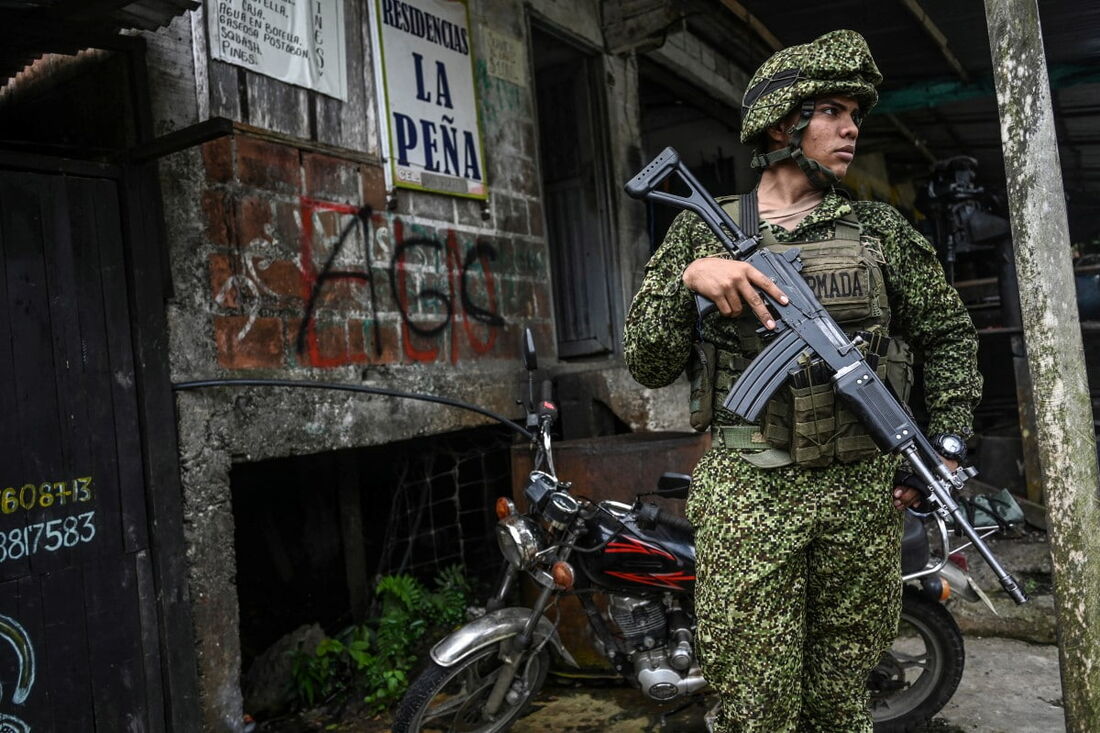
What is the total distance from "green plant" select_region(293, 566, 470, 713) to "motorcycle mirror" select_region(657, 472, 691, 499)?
5.47 feet

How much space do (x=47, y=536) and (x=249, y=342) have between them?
999 mm

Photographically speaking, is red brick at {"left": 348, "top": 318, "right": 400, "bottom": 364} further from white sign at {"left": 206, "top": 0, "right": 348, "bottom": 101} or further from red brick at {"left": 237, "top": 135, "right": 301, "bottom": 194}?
white sign at {"left": 206, "top": 0, "right": 348, "bottom": 101}

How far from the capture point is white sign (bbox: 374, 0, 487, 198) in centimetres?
427

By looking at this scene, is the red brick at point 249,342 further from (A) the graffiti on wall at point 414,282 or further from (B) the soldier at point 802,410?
(B) the soldier at point 802,410

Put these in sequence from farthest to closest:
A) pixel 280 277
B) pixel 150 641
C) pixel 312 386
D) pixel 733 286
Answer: pixel 280 277
pixel 312 386
pixel 150 641
pixel 733 286

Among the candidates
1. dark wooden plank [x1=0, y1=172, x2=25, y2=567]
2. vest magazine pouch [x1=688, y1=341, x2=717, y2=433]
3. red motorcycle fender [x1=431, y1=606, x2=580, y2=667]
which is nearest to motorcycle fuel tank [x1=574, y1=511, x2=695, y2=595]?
red motorcycle fender [x1=431, y1=606, x2=580, y2=667]

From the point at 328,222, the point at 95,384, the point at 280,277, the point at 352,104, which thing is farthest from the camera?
the point at 352,104

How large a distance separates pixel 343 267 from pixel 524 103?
197 cm

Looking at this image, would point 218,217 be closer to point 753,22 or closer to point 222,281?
point 222,281

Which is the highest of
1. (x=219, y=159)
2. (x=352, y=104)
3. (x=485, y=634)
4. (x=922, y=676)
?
(x=352, y=104)

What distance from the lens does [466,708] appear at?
10.5ft

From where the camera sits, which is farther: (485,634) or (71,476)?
(485,634)

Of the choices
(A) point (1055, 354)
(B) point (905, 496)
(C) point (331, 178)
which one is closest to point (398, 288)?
(C) point (331, 178)

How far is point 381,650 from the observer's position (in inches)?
162
